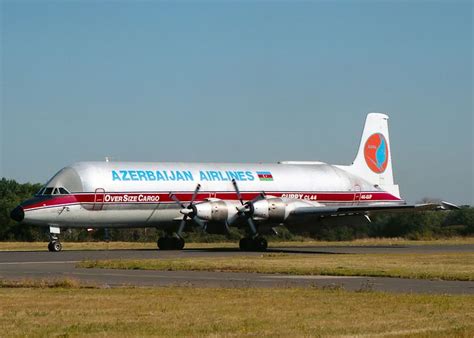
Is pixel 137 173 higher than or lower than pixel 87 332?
higher

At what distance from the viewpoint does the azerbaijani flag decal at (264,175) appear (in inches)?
2052

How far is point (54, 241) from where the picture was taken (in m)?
46.1

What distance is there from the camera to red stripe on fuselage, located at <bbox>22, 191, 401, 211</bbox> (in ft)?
150

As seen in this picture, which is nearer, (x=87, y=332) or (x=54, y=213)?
(x=87, y=332)

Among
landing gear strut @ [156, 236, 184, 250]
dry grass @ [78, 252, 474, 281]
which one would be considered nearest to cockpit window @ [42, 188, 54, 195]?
landing gear strut @ [156, 236, 184, 250]

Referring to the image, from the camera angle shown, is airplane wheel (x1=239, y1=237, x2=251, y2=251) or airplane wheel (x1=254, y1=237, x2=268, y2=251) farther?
airplane wheel (x1=239, y1=237, x2=251, y2=251)

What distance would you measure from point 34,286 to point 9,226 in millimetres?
48514

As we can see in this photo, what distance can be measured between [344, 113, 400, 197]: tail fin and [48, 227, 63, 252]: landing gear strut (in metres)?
19.9

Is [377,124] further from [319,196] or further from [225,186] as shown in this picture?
[225,186]

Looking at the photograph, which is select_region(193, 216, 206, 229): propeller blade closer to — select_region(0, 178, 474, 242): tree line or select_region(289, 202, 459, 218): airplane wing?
select_region(289, 202, 459, 218): airplane wing

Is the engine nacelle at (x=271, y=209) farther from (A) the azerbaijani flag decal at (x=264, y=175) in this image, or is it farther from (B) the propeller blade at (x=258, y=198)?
(A) the azerbaijani flag decal at (x=264, y=175)

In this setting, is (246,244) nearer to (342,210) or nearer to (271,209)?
(271,209)

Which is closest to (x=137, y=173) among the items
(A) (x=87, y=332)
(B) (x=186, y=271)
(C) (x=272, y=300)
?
(B) (x=186, y=271)

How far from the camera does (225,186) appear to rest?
1991 inches
